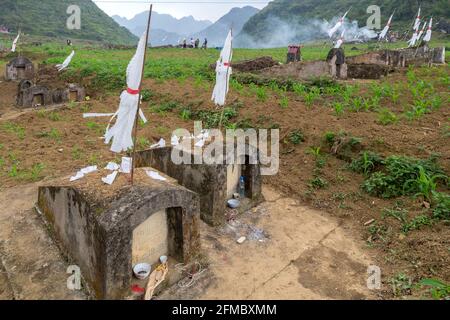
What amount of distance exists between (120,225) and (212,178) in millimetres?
2432

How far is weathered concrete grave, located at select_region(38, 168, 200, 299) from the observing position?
13.6 ft

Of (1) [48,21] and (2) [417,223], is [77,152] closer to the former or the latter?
(2) [417,223]

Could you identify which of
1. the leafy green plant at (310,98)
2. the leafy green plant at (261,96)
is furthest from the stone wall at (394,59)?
the leafy green plant at (261,96)

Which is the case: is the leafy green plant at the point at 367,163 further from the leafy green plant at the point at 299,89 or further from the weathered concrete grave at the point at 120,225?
the leafy green plant at the point at 299,89

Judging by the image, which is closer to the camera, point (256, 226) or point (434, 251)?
point (434, 251)

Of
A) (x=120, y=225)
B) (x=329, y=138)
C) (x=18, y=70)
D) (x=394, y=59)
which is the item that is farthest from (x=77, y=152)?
(x=394, y=59)

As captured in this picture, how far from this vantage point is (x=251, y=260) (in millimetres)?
5598

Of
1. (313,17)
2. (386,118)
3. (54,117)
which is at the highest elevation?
(313,17)

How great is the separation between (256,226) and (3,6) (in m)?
77.3

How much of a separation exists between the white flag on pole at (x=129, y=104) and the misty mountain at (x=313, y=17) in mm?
58277

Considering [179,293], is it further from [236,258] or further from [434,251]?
[434,251]

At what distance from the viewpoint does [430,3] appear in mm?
54969

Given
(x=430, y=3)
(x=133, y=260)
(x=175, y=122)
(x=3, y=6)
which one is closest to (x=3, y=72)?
(x=175, y=122)

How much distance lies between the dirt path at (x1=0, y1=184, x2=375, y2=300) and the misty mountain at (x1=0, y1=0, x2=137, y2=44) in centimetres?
6191
